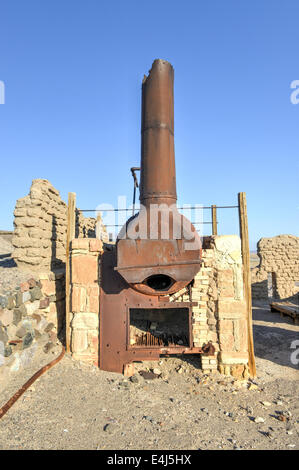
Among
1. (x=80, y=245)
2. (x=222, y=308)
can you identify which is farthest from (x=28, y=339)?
(x=222, y=308)

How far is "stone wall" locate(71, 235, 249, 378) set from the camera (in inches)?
182

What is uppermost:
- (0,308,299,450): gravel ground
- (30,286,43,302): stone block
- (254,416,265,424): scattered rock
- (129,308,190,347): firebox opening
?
(30,286,43,302): stone block

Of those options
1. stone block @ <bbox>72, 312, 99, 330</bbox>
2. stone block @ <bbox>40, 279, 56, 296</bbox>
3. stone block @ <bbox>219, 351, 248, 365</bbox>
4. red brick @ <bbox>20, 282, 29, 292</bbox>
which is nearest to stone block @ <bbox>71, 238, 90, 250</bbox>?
stone block @ <bbox>40, 279, 56, 296</bbox>

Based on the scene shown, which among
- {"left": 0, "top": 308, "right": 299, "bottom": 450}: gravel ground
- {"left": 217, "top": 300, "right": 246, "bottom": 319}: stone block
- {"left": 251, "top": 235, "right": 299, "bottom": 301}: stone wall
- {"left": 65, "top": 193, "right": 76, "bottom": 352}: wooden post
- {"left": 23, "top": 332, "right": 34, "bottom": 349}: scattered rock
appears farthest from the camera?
{"left": 251, "top": 235, "right": 299, "bottom": 301}: stone wall


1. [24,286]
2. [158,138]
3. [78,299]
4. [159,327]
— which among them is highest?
[158,138]

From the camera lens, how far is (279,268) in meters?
12.0

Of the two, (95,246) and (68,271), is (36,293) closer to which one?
(68,271)

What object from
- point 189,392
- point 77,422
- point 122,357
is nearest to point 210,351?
point 189,392

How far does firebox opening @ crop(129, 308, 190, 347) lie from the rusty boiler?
6 centimetres

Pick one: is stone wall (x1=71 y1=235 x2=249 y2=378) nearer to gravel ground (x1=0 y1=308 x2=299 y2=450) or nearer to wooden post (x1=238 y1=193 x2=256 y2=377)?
wooden post (x1=238 y1=193 x2=256 y2=377)

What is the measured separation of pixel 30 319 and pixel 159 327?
8.76 feet

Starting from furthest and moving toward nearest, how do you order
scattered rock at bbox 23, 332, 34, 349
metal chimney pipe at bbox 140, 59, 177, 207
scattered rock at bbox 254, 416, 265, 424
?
metal chimney pipe at bbox 140, 59, 177, 207, scattered rock at bbox 23, 332, 34, 349, scattered rock at bbox 254, 416, 265, 424

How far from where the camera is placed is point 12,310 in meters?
3.88
